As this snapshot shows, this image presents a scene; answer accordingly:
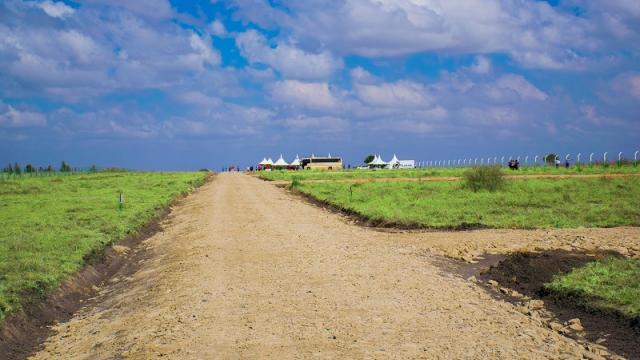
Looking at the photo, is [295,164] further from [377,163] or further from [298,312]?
[298,312]

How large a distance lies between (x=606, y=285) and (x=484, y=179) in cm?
2529

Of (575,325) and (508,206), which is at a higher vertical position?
(508,206)

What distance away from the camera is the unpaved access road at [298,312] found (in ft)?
24.9

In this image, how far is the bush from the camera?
35.2m

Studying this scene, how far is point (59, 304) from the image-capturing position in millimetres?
11867

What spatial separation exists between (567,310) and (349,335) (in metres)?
4.48

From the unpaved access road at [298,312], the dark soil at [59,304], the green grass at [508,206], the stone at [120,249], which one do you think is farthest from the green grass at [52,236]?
the green grass at [508,206]

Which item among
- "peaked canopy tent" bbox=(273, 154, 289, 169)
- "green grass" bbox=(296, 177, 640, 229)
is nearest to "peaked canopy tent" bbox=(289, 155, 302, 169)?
"peaked canopy tent" bbox=(273, 154, 289, 169)

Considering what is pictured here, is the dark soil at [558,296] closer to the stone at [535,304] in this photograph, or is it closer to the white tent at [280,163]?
the stone at [535,304]

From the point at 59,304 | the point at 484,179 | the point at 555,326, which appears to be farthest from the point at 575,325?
the point at 484,179

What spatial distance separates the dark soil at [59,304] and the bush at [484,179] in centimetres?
2271

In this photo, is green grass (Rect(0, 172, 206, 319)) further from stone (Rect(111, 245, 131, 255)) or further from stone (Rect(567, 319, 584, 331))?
stone (Rect(567, 319, 584, 331))

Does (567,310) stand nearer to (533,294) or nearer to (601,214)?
(533,294)

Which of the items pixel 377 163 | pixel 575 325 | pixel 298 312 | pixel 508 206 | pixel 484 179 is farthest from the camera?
pixel 377 163
